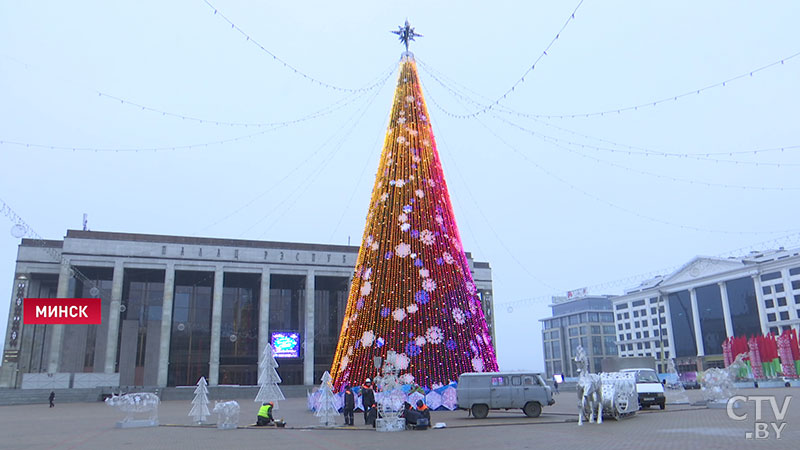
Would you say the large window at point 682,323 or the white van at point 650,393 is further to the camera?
the large window at point 682,323

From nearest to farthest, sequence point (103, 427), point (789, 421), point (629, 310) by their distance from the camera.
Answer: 1. point (789, 421)
2. point (103, 427)
3. point (629, 310)

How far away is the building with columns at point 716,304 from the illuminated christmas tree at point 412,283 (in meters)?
60.3

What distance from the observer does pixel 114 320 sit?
4791cm

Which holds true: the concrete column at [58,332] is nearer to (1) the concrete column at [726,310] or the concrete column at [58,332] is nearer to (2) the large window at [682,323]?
(1) the concrete column at [726,310]

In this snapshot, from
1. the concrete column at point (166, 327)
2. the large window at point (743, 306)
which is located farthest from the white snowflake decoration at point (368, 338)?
the large window at point (743, 306)

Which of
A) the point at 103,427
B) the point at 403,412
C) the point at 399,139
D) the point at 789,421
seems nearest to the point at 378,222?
the point at 399,139

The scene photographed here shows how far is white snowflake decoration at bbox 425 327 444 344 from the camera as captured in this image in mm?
19734

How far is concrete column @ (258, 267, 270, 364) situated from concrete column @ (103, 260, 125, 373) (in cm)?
1156

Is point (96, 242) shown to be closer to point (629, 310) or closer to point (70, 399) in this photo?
point (70, 399)

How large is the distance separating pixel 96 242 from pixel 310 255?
18.4 m

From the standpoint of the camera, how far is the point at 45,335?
171 ft

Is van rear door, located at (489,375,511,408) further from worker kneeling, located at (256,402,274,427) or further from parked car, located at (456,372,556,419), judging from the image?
worker kneeling, located at (256,402,274,427)

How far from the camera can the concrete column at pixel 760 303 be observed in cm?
8025

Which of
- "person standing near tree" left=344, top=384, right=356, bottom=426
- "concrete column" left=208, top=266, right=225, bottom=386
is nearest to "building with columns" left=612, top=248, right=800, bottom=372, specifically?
"concrete column" left=208, top=266, right=225, bottom=386
